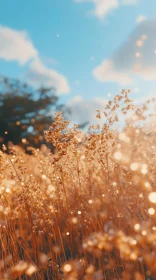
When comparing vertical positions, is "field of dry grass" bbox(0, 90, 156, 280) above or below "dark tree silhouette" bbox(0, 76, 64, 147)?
below

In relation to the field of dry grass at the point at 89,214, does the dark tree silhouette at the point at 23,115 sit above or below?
above

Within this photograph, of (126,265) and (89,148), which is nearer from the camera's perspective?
(126,265)

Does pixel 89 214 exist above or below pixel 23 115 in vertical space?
below

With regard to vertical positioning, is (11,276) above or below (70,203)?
below

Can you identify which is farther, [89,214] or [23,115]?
[23,115]

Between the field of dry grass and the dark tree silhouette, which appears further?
the dark tree silhouette

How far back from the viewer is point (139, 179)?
134 inches

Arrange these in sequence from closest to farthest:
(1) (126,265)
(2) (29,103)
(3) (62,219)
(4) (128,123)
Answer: (1) (126,265)
(4) (128,123)
(3) (62,219)
(2) (29,103)

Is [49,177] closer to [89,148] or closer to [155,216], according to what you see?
[89,148]

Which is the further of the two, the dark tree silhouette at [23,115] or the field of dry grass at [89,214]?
the dark tree silhouette at [23,115]

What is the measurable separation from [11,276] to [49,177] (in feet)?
3.20

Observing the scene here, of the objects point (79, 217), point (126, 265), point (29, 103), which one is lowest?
point (126, 265)

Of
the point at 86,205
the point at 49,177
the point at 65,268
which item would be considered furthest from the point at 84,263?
the point at 49,177

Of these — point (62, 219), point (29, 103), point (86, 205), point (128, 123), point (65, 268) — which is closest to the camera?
point (65, 268)
